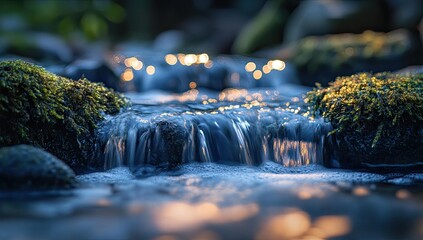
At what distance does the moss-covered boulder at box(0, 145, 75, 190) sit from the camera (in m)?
3.05

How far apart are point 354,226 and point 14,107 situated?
8.63ft

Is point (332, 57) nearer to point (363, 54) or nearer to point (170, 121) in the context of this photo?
point (363, 54)

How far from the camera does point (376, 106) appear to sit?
4.08 metres

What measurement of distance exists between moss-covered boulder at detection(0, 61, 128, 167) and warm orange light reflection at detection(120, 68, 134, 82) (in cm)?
372

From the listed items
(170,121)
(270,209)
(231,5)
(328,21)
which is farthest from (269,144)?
(231,5)

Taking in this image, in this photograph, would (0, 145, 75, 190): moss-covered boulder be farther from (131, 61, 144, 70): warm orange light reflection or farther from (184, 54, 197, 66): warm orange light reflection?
(184, 54, 197, 66): warm orange light reflection

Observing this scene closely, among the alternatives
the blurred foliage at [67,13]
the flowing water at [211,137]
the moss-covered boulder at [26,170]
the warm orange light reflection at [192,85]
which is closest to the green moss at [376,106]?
the flowing water at [211,137]

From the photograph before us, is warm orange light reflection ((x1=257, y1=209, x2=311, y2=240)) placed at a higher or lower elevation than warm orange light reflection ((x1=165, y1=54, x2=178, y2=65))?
lower

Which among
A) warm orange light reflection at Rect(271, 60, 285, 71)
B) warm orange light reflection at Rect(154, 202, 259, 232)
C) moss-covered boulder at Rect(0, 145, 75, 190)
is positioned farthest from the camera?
warm orange light reflection at Rect(271, 60, 285, 71)

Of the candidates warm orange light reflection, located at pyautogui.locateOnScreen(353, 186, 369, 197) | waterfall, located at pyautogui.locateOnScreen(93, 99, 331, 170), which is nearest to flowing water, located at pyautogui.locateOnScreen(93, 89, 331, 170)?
waterfall, located at pyautogui.locateOnScreen(93, 99, 331, 170)

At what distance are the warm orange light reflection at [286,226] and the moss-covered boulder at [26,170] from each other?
149 centimetres

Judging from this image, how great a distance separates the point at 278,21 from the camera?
1399 cm

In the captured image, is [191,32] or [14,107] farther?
[191,32]

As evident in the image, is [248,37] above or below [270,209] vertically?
above
